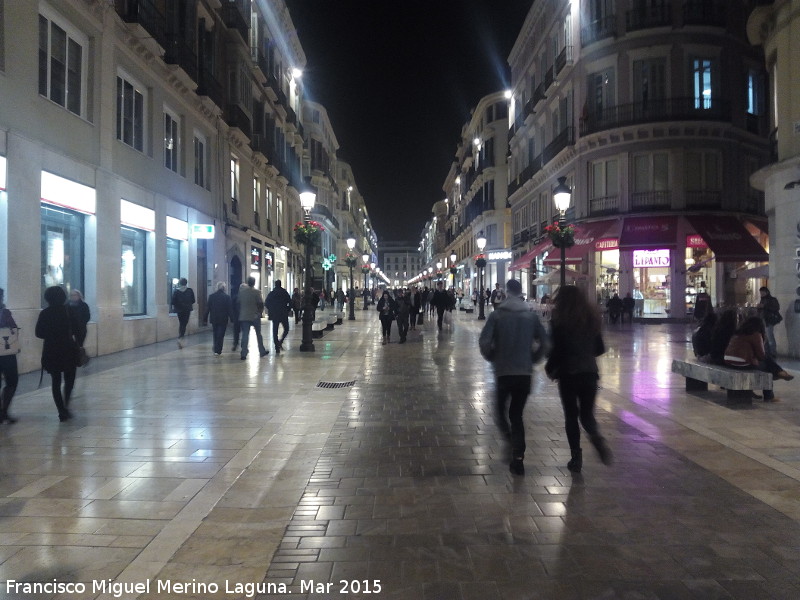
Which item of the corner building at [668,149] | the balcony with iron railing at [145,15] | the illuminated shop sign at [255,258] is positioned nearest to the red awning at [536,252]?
the corner building at [668,149]

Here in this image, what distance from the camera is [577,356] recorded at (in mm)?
5469

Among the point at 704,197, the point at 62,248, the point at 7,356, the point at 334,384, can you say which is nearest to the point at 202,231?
the point at 62,248

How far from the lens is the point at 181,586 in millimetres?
3463

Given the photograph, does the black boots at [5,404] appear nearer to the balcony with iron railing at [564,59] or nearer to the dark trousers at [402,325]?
the dark trousers at [402,325]

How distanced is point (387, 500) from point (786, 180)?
13102 millimetres

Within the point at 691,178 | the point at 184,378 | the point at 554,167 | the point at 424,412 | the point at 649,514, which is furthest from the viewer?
the point at 554,167

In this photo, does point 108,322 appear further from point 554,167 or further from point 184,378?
point 554,167

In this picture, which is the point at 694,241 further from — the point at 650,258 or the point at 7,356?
the point at 7,356

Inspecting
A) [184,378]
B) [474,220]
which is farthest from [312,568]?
[474,220]

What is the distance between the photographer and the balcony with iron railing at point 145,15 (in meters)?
15.6

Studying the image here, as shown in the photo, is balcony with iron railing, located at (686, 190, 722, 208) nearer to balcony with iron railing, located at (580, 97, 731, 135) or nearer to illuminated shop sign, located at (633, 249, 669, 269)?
illuminated shop sign, located at (633, 249, 669, 269)

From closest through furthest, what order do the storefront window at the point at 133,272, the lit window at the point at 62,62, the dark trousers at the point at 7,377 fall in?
1. the dark trousers at the point at 7,377
2. the lit window at the point at 62,62
3. the storefront window at the point at 133,272

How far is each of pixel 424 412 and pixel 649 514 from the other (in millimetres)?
4058

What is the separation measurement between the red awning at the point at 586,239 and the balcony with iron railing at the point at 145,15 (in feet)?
59.9
